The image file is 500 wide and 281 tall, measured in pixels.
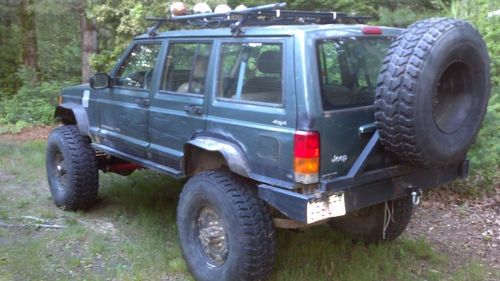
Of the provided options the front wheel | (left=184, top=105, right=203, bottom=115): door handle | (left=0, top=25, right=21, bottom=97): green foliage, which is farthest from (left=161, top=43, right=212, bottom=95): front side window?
(left=0, top=25, right=21, bottom=97): green foliage

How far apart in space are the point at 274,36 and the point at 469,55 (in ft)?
4.34

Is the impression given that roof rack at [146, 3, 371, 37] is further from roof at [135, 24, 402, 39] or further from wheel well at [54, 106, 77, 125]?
wheel well at [54, 106, 77, 125]

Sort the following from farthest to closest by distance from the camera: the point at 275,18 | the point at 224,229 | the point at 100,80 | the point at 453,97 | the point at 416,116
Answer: the point at 100,80 < the point at 275,18 < the point at 224,229 < the point at 453,97 < the point at 416,116

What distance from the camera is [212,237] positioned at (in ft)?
13.6

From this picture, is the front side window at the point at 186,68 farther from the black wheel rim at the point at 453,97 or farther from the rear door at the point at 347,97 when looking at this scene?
the black wheel rim at the point at 453,97

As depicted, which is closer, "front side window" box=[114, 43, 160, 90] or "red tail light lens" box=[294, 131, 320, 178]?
"red tail light lens" box=[294, 131, 320, 178]

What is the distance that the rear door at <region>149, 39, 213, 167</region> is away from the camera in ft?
14.3

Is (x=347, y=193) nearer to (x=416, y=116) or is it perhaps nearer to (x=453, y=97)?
(x=416, y=116)

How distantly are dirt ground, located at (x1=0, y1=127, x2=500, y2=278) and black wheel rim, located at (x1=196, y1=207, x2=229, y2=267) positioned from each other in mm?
2056

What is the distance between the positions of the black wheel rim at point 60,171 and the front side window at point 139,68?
52.5 inches

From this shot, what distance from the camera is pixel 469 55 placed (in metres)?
3.71

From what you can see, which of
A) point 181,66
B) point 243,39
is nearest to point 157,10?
point 181,66

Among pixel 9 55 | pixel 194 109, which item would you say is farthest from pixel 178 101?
pixel 9 55

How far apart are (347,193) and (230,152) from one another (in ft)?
2.89
